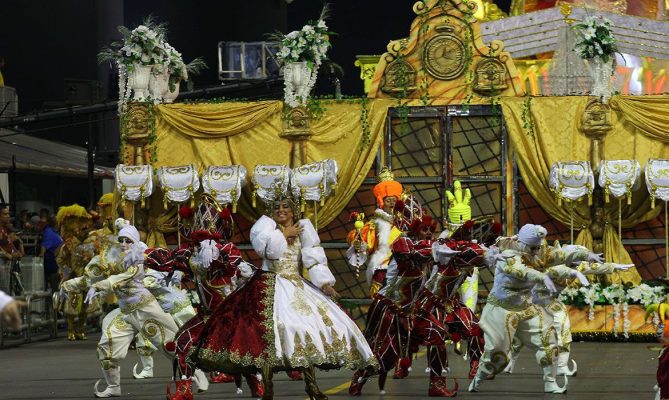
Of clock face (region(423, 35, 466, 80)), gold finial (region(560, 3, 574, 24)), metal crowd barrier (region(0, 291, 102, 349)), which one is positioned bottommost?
metal crowd barrier (region(0, 291, 102, 349))

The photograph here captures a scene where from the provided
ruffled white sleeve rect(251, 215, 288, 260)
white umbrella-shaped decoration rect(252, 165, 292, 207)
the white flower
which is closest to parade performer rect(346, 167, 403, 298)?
white umbrella-shaped decoration rect(252, 165, 292, 207)

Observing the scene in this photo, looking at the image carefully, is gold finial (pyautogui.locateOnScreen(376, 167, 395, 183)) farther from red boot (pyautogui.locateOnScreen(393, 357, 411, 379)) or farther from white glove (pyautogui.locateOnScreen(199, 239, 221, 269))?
white glove (pyautogui.locateOnScreen(199, 239, 221, 269))

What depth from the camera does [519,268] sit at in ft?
47.3

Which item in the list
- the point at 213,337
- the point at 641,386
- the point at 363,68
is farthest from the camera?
the point at 363,68

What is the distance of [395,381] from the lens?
16359 millimetres

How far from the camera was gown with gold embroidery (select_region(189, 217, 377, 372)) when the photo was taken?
40.5 feet

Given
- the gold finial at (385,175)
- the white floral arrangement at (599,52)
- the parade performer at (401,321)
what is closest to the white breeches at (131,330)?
the parade performer at (401,321)

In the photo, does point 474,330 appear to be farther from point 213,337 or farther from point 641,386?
point 213,337

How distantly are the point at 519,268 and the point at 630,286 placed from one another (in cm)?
703

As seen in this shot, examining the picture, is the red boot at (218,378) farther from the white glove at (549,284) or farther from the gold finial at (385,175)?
the gold finial at (385,175)

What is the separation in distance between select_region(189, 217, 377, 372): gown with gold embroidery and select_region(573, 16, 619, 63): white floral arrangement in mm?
9212

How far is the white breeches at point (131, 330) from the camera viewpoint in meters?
15.3

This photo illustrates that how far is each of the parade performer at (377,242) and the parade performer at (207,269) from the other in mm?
3789

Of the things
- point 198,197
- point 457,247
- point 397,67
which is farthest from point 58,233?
point 457,247
